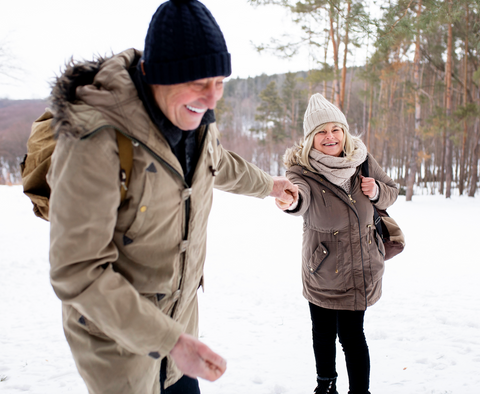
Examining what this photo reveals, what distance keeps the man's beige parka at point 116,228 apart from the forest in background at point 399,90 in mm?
328

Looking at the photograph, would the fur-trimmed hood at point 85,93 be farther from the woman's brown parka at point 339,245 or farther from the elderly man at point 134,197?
the woman's brown parka at point 339,245

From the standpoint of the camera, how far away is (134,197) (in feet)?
3.72

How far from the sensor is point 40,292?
518cm

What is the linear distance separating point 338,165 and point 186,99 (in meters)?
1.43

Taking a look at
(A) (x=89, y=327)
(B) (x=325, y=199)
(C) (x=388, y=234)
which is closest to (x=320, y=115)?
(B) (x=325, y=199)

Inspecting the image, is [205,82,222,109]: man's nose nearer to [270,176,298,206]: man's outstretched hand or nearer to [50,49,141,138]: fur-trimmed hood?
[50,49,141,138]: fur-trimmed hood

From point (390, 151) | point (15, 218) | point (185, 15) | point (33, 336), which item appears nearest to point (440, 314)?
point (185, 15)

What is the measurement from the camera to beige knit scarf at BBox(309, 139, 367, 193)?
2.30 metres

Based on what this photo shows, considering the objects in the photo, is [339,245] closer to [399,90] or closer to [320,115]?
[320,115]

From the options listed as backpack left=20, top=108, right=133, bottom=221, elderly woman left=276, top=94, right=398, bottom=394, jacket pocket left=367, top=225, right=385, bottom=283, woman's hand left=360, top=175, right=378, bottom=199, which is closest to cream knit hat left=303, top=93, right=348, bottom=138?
elderly woman left=276, top=94, right=398, bottom=394

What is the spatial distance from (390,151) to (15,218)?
28.4 meters

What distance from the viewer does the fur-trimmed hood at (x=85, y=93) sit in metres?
1.02

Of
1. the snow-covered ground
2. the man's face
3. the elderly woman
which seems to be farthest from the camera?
the snow-covered ground

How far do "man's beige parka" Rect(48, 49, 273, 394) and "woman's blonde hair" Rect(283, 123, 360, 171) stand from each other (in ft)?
3.88
